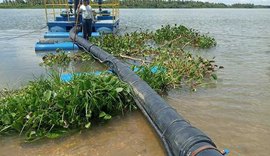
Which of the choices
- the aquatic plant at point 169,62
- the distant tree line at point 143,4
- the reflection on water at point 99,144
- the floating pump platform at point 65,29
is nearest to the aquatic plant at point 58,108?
the reflection on water at point 99,144

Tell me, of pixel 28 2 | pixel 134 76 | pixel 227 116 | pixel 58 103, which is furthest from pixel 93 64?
pixel 28 2

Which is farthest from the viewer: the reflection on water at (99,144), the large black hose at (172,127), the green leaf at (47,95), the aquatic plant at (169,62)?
the aquatic plant at (169,62)

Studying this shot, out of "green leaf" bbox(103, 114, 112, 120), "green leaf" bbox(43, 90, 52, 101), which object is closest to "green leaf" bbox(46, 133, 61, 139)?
"green leaf" bbox(43, 90, 52, 101)

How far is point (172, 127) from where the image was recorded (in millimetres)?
3742

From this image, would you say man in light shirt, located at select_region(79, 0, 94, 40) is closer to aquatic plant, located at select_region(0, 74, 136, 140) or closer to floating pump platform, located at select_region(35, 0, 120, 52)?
floating pump platform, located at select_region(35, 0, 120, 52)

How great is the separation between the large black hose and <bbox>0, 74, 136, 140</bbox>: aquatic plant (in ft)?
1.65

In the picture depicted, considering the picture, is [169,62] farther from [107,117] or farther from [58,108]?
[58,108]

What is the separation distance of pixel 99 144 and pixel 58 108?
1.01 m

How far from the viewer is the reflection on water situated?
4.02m

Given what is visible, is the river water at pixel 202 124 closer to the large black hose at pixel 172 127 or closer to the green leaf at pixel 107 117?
the green leaf at pixel 107 117

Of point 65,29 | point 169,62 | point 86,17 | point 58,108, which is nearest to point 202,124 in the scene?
point 58,108

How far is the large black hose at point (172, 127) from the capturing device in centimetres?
313

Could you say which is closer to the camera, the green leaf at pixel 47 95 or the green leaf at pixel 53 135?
the green leaf at pixel 53 135

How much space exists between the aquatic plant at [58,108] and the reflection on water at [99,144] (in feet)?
0.58
